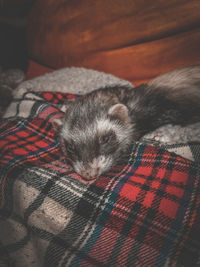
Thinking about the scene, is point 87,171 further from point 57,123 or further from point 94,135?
point 57,123

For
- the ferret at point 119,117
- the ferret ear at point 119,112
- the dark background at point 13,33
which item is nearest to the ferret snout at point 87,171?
the ferret at point 119,117

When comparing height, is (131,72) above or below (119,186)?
above

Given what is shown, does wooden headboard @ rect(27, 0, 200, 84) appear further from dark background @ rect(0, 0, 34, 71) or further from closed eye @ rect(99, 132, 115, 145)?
A: closed eye @ rect(99, 132, 115, 145)

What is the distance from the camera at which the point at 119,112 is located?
85 cm

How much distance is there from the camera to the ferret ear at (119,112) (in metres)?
0.84

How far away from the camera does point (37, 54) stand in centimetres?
188

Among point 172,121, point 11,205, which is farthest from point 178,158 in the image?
point 11,205

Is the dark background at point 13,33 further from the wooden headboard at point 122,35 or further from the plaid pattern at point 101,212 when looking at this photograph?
the plaid pattern at point 101,212

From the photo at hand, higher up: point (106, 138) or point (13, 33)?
point (13, 33)

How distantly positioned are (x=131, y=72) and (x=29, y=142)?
82 centimetres

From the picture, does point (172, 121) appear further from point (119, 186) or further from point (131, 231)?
point (131, 231)

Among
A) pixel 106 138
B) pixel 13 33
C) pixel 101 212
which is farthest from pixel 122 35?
pixel 13 33

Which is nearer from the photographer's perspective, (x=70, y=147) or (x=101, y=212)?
(x=101, y=212)

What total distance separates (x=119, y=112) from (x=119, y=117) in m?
0.02
